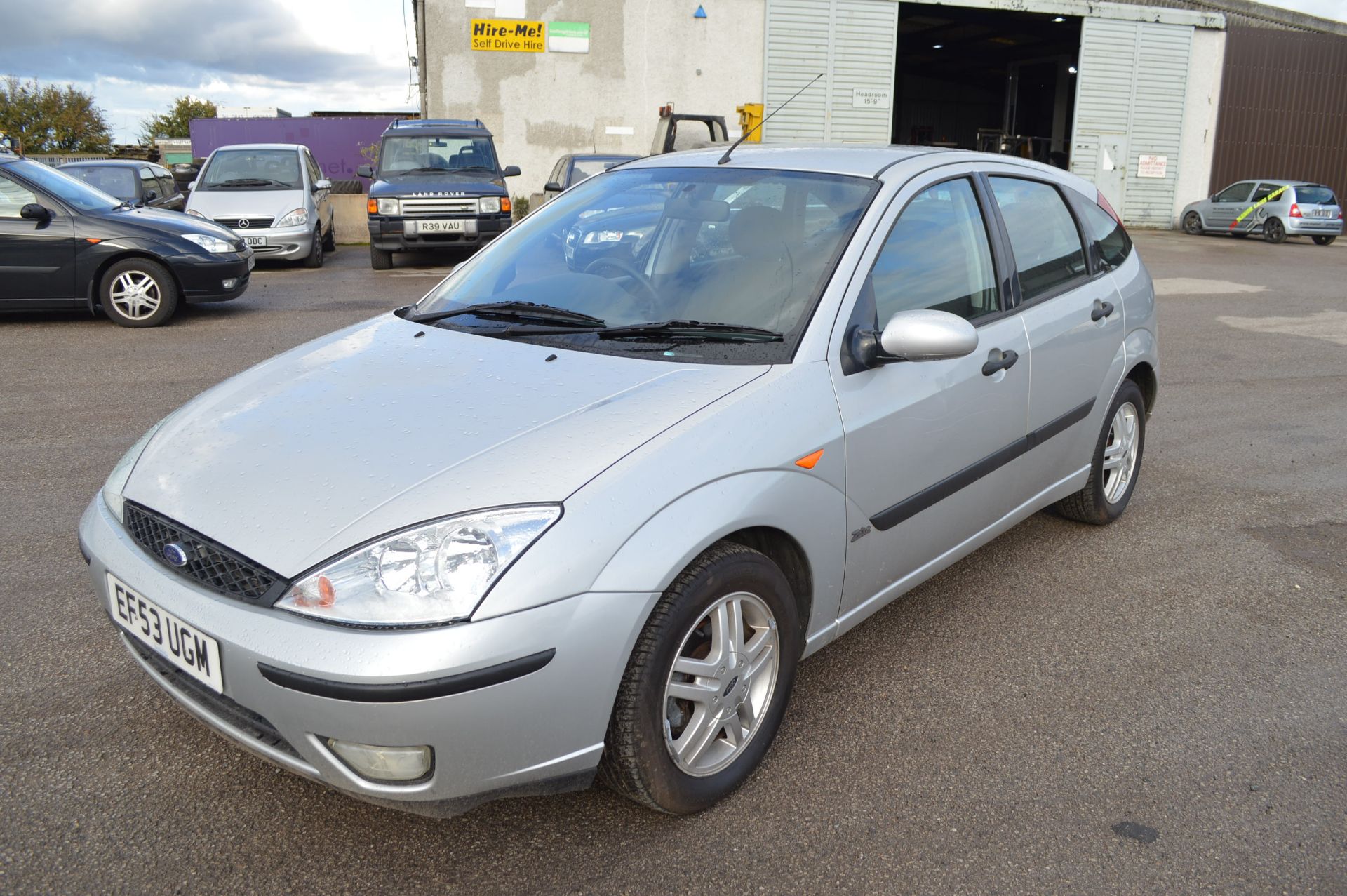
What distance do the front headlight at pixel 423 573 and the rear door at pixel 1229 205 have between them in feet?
86.2

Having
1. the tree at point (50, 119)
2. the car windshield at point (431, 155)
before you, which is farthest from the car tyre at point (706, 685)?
the tree at point (50, 119)

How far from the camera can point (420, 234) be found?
45.2ft

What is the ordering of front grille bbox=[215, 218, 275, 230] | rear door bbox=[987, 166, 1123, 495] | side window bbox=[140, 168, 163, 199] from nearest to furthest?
rear door bbox=[987, 166, 1123, 495] → front grille bbox=[215, 218, 275, 230] → side window bbox=[140, 168, 163, 199]

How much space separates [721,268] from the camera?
309 centimetres

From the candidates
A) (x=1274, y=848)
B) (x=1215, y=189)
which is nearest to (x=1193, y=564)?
(x=1274, y=848)

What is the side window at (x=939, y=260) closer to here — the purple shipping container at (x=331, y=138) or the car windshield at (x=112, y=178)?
the car windshield at (x=112, y=178)

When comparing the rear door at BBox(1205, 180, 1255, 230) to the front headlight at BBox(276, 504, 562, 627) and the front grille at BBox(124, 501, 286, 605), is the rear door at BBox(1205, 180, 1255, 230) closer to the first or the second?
the front headlight at BBox(276, 504, 562, 627)

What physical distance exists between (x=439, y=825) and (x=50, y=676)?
1465mm

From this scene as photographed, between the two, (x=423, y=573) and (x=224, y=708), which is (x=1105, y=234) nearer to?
(x=423, y=573)

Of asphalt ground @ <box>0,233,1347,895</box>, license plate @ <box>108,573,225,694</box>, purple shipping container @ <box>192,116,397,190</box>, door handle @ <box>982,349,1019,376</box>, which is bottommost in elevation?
asphalt ground @ <box>0,233,1347,895</box>

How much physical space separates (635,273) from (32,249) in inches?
312

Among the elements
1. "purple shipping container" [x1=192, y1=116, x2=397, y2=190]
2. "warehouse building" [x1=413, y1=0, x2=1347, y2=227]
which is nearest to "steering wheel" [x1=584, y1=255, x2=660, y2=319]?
"warehouse building" [x1=413, y1=0, x2=1347, y2=227]

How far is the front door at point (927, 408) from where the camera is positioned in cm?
286

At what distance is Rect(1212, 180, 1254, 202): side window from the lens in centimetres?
2405
